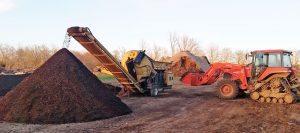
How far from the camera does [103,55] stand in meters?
13.6

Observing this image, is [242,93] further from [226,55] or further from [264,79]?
[226,55]

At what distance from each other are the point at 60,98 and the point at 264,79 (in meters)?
8.37

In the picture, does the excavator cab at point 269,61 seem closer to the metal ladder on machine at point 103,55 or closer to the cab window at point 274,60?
the cab window at point 274,60

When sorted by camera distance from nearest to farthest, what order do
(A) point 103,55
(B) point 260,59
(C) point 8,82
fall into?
(A) point 103,55, (B) point 260,59, (C) point 8,82

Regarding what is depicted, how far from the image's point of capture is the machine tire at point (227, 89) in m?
14.7

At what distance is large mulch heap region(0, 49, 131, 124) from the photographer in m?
9.16

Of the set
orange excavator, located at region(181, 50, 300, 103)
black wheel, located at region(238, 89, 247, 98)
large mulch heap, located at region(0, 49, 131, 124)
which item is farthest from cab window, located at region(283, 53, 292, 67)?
large mulch heap, located at region(0, 49, 131, 124)

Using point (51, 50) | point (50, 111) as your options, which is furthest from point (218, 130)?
point (51, 50)

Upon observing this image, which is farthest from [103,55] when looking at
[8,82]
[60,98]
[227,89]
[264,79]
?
[8,82]

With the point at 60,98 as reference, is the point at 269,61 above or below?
above

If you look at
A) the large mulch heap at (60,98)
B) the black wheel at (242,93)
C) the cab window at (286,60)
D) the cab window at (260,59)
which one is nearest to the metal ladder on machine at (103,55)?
the large mulch heap at (60,98)

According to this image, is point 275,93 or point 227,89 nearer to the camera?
point 275,93

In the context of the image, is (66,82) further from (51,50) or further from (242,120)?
(51,50)

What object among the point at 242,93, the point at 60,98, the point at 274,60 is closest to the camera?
the point at 60,98
